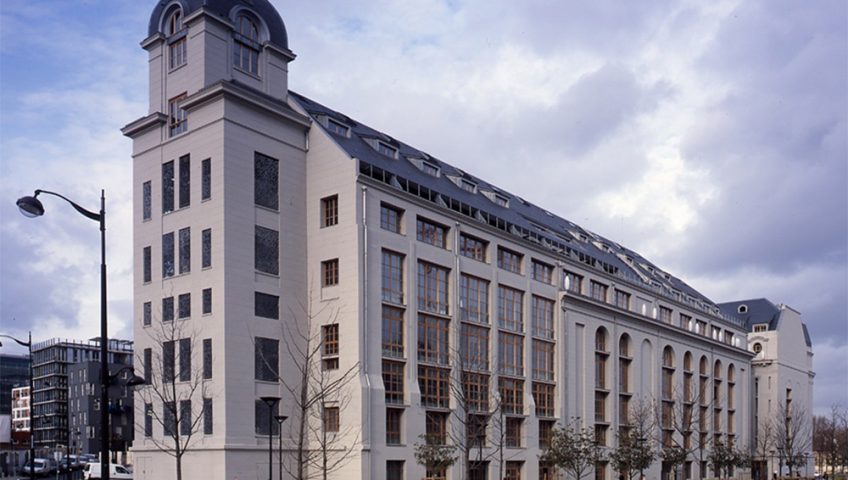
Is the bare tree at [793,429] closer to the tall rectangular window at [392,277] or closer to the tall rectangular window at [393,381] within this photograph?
the tall rectangular window at [393,381]

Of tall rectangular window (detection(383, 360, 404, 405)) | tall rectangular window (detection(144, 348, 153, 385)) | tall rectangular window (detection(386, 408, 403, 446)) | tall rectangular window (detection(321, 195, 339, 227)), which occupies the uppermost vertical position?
tall rectangular window (detection(321, 195, 339, 227))

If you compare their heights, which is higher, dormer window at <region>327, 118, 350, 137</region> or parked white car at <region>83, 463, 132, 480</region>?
dormer window at <region>327, 118, 350, 137</region>

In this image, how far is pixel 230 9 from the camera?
165 ft

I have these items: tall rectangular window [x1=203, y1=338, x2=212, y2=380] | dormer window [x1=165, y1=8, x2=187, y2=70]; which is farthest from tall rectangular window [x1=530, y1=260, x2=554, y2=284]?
dormer window [x1=165, y1=8, x2=187, y2=70]

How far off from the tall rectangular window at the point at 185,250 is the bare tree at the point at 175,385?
9.64 feet

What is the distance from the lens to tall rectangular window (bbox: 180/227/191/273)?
48.3 metres

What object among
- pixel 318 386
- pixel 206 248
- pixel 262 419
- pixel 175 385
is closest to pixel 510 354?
pixel 318 386

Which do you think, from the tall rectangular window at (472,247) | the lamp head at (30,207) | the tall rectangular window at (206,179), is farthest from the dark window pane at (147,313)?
the lamp head at (30,207)

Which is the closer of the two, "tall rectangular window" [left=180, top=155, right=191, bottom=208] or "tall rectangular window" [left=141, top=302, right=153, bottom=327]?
"tall rectangular window" [left=180, top=155, right=191, bottom=208]

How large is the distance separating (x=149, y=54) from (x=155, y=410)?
20654 millimetres

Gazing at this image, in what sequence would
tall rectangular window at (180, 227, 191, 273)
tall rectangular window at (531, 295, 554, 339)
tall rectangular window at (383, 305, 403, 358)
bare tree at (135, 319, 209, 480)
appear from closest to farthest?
bare tree at (135, 319, 209, 480)
tall rectangular window at (180, 227, 191, 273)
tall rectangular window at (383, 305, 403, 358)
tall rectangular window at (531, 295, 554, 339)

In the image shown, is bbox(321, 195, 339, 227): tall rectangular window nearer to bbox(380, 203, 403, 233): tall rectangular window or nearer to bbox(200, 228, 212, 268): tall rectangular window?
bbox(380, 203, 403, 233): tall rectangular window

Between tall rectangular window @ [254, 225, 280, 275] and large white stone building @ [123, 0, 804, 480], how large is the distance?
3.8 inches

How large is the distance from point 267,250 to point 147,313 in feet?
26.7
